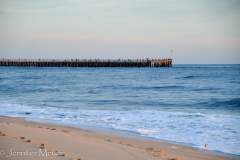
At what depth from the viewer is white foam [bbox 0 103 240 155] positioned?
848 centimetres

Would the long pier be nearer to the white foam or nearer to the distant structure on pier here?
the distant structure on pier

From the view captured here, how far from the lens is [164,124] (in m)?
10.7

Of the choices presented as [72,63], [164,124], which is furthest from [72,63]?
[164,124]

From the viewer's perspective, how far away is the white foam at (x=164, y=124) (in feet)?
27.8

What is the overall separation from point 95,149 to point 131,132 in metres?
3.19

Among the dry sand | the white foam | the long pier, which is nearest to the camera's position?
the dry sand

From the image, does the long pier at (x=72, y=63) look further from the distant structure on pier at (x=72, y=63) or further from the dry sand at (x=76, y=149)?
the dry sand at (x=76, y=149)

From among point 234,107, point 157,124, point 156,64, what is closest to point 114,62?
point 156,64

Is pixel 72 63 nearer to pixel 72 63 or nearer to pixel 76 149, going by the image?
pixel 72 63

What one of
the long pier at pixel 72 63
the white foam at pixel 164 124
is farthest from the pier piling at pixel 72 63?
the white foam at pixel 164 124

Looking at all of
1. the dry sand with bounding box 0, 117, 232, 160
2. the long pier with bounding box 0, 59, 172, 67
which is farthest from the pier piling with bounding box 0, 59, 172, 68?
the dry sand with bounding box 0, 117, 232, 160

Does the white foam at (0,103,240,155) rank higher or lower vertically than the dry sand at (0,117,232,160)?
lower

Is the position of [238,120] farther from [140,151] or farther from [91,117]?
[140,151]

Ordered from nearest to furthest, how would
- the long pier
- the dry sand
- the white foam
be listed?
the dry sand, the white foam, the long pier
